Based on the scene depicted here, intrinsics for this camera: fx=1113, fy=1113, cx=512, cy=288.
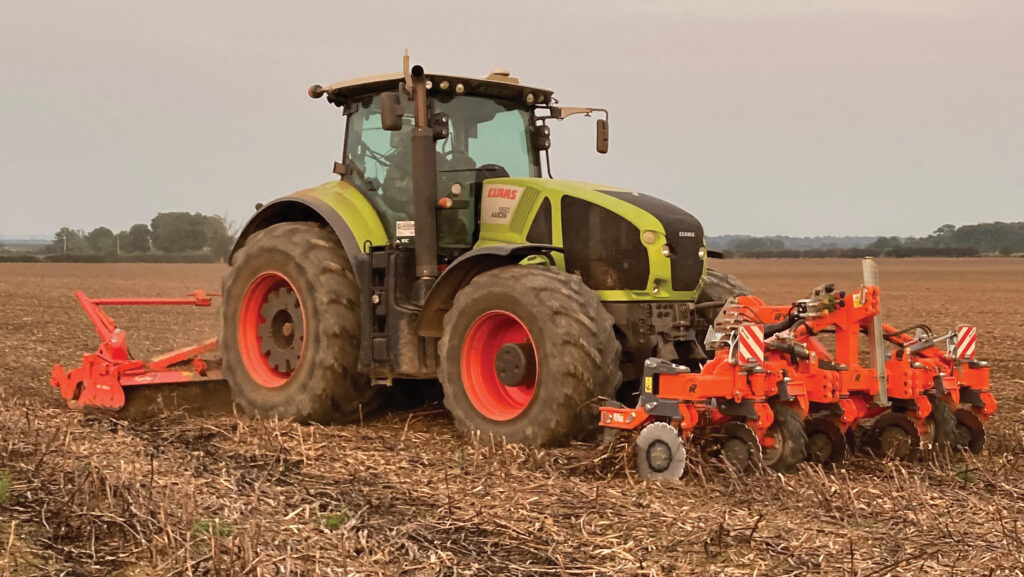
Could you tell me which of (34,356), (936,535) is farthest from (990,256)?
(936,535)

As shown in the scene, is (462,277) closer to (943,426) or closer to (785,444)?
(785,444)

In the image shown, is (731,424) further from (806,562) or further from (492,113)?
(492,113)

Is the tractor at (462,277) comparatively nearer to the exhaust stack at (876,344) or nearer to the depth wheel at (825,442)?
the depth wheel at (825,442)

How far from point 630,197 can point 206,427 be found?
3.53m

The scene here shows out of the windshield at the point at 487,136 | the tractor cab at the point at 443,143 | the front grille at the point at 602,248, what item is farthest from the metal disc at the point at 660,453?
the windshield at the point at 487,136

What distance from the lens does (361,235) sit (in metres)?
8.45

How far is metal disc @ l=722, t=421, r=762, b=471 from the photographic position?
6.27 m

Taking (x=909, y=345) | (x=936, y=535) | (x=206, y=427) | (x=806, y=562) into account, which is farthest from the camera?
(x=206, y=427)

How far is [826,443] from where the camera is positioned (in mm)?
6859

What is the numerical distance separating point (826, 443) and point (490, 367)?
2.27m

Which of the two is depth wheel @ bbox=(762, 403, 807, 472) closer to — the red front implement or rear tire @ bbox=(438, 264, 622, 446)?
rear tire @ bbox=(438, 264, 622, 446)

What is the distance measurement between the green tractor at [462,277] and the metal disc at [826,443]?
1.21 m

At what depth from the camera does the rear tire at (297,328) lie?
27.4 ft

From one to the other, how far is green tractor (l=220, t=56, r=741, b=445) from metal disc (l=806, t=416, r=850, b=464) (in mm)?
1209
